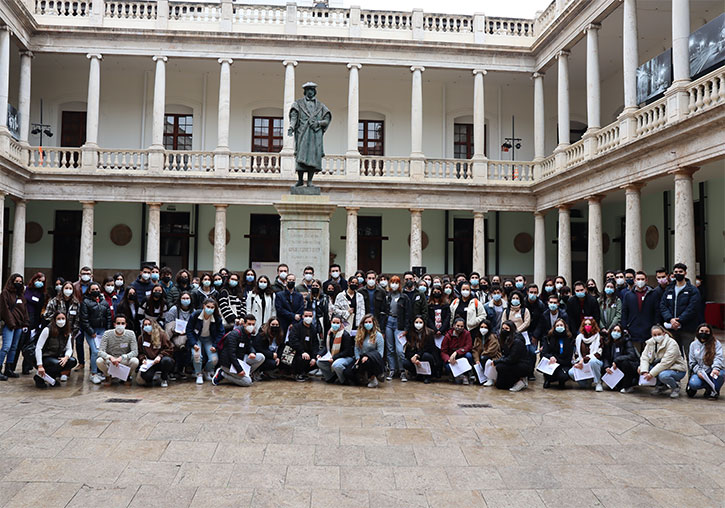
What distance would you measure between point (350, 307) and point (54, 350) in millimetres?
4270

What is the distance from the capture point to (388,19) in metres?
22.0

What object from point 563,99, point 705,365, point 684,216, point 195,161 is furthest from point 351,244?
point 705,365

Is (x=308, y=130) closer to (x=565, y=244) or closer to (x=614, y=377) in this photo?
(x=614, y=377)

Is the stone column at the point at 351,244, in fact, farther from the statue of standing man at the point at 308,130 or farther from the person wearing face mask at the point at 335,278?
the person wearing face mask at the point at 335,278

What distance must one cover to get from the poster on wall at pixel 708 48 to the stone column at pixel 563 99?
6146 millimetres

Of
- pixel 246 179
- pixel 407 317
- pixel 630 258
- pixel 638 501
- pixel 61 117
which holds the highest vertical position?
pixel 61 117

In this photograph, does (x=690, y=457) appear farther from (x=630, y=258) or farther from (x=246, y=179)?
(x=246, y=179)

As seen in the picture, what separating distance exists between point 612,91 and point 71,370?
21.7m

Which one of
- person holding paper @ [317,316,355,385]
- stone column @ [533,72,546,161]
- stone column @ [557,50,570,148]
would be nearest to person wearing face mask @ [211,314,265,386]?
person holding paper @ [317,316,355,385]

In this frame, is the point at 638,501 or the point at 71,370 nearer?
the point at 638,501

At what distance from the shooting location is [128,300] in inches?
340

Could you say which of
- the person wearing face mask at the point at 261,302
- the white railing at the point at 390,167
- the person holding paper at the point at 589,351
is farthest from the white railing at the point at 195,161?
the person holding paper at the point at 589,351

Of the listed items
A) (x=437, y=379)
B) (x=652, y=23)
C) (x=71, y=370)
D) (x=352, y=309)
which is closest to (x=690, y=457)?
(x=437, y=379)

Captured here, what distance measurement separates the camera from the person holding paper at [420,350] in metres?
8.66
